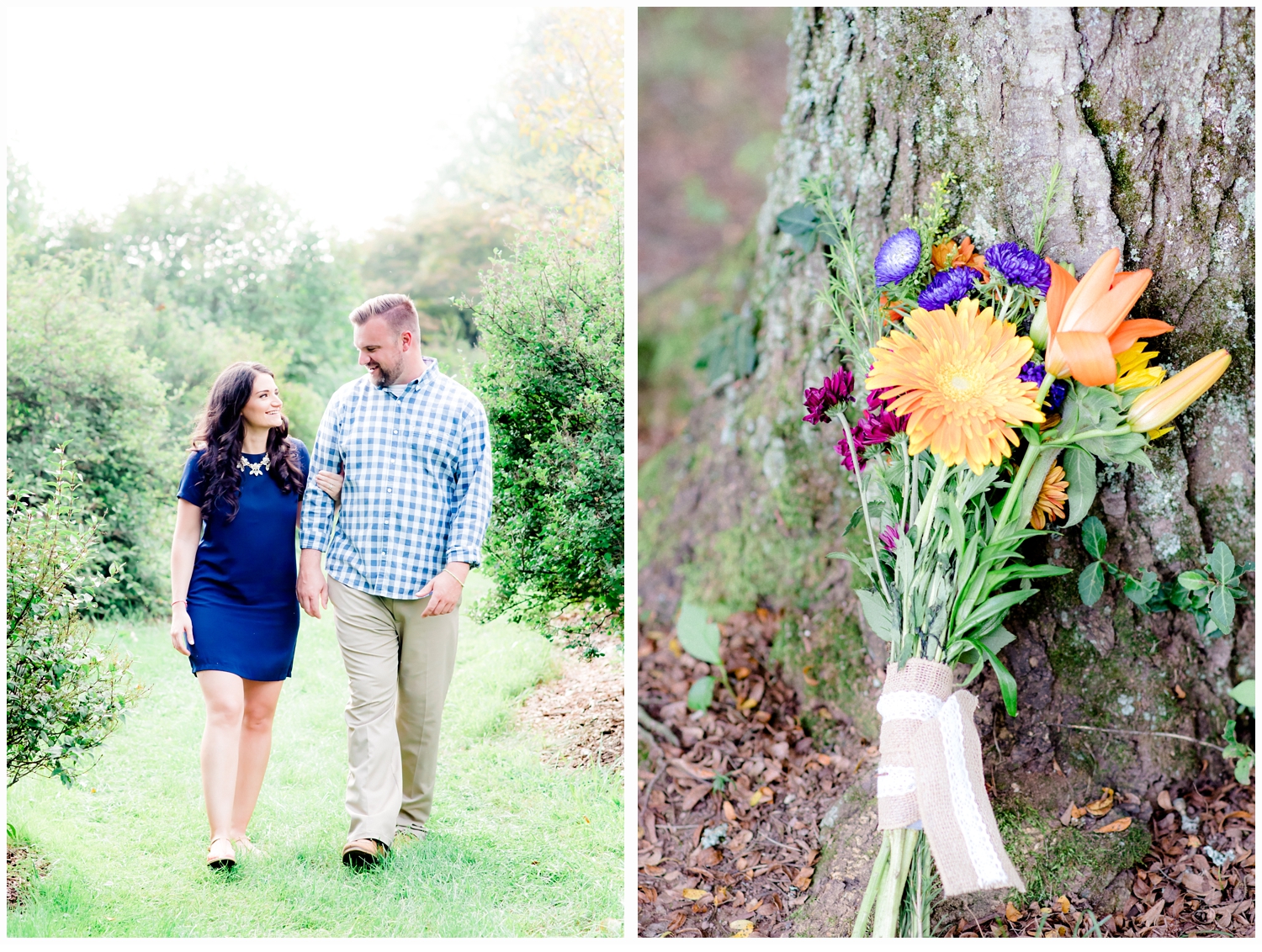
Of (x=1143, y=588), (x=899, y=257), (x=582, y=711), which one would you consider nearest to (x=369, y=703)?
(x=582, y=711)

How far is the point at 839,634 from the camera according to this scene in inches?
97.3

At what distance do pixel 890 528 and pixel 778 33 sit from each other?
3876 millimetres

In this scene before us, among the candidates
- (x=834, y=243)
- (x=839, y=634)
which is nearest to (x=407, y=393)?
(x=834, y=243)

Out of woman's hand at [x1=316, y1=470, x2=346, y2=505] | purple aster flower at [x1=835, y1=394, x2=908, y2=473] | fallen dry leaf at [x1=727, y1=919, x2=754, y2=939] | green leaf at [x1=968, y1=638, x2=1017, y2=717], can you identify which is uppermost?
purple aster flower at [x1=835, y1=394, x2=908, y2=473]

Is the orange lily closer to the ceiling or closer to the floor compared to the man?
closer to the ceiling

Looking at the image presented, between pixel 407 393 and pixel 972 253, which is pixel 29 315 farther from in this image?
pixel 972 253

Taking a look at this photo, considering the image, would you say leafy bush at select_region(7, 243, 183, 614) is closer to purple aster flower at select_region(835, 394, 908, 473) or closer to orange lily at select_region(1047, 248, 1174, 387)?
purple aster flower at select_region(835, 394, 908, 473)

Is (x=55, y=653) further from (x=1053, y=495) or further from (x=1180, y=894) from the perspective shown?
(x=1180, y=894)

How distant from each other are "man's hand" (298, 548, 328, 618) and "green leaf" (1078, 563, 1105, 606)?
1.89 m

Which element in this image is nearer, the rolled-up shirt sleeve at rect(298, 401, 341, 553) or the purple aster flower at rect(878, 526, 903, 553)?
the purple aster flower at rect(878, 526, 903, 553)

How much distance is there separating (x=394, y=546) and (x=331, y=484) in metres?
0.23

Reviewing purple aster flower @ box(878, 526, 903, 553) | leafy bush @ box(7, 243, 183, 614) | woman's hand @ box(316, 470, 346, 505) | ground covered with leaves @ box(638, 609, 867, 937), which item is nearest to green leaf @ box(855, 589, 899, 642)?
purple aster flower @ box(878, 526, 903, 553)

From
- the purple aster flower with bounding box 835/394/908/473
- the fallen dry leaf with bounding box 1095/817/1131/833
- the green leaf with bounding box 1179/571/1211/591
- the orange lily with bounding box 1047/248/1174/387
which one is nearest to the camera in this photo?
the orange lily with bounding box 1047/248/1174/387

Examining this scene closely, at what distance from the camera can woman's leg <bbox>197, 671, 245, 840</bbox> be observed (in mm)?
2148
